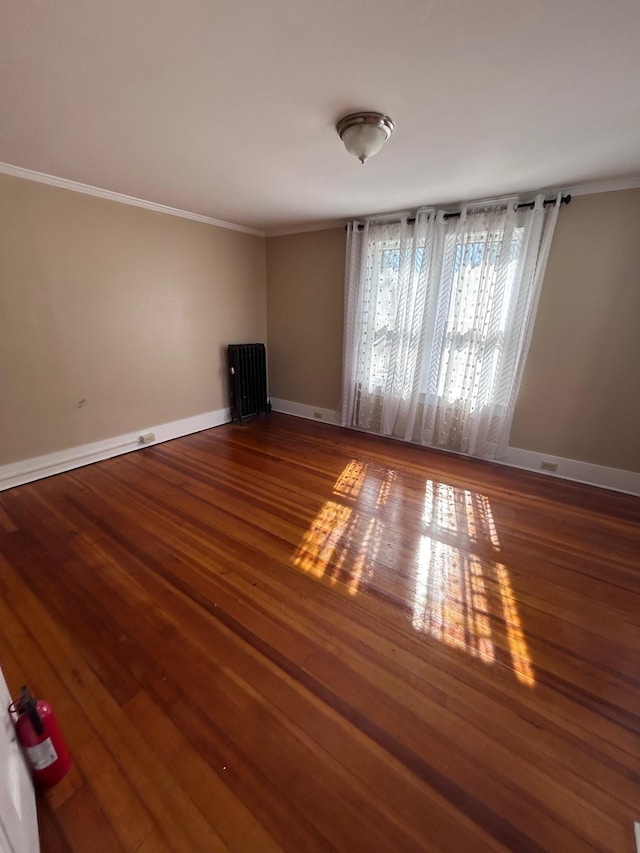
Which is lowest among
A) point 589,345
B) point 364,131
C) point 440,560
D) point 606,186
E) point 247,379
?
point 440,560

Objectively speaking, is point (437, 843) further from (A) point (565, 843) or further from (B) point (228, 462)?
(B) point (228, 462)

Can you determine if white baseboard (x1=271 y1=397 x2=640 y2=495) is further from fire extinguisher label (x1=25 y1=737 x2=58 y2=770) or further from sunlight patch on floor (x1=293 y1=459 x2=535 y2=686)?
fire extinguisher label (x1=25 y1=737 x2=58 y2=770)

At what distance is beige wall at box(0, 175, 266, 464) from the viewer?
8.27ft

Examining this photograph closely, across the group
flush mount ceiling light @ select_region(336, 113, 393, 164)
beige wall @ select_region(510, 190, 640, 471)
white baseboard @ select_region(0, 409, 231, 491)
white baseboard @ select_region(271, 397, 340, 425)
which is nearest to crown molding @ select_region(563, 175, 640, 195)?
beige wall @ select_region(510, 190, 640, 471)

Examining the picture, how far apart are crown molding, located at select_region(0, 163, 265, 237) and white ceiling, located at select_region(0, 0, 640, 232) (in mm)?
81

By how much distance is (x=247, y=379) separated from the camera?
429 cm

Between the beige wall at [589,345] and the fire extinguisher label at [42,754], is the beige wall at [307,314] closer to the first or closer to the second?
the beige wall at [589,345]

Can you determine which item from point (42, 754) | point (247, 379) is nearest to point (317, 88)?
point (42, 754)

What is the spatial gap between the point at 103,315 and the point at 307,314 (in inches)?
85.4

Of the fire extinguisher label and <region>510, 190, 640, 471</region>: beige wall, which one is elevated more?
<region>510, 190, 640, 471</region>: beige wall

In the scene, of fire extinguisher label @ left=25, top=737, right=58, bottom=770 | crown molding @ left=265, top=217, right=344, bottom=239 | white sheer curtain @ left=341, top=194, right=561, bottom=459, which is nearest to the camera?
fire extinguisher label @ left=25, top=737, right=58, bottom=770

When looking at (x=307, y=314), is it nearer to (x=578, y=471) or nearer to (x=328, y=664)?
(x=578, y=471)

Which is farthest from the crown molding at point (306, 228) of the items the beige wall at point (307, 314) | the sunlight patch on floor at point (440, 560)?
the sunlight patch on floor at point (440, 560)

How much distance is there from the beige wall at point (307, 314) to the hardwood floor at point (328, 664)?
2045mm
